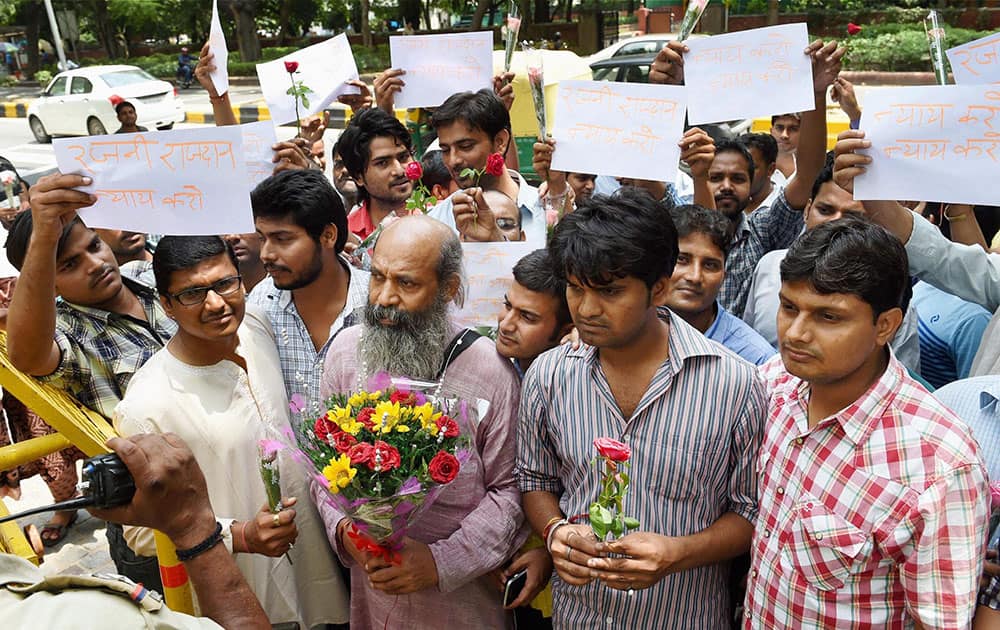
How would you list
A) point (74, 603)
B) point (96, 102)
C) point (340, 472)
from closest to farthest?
point (74, 603) < point (340, 472) < point (96, 102)

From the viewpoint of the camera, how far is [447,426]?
1893 millimetres

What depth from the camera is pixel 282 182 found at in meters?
3.00

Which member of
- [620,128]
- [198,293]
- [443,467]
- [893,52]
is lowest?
[893,52]

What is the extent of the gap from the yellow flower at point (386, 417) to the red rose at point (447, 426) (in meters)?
0.11

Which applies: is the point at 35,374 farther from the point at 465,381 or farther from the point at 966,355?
the point at 966,355

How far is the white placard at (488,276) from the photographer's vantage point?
8.96 feet

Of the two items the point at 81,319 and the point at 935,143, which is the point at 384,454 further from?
the point at 935,143

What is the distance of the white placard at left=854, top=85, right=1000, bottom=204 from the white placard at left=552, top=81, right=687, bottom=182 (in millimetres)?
759

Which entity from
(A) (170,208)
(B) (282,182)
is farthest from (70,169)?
(B) (282,182)

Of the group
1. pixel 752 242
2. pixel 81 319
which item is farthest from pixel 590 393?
pixel 752 242

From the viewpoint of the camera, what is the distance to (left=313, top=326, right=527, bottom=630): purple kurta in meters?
2.26

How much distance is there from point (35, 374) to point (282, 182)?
3.57ft

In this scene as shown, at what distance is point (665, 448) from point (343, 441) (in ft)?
2.74

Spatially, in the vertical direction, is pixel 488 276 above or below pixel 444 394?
above
